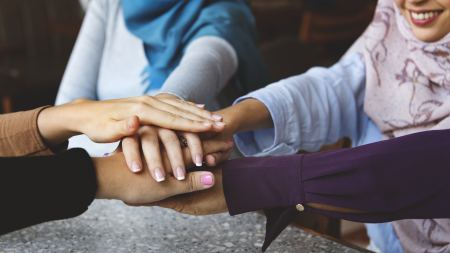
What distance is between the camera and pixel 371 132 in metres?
1.23

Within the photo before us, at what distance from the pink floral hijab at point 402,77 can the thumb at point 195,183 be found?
17.1 inches

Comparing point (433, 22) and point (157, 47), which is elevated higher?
point (433, 22)

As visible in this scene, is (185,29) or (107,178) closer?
(107,178)

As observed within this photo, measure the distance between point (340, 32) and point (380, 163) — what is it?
9.87 ft

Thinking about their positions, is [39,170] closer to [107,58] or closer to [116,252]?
[116,252]

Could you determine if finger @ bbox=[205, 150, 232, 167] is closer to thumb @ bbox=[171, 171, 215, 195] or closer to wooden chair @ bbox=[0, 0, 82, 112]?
thumb @ bbox=[171, 171, 215, 195]

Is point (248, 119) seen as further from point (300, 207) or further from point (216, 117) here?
point (300, 207)

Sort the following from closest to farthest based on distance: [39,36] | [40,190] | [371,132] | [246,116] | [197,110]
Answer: [40,190]
[197,110]
[246,116]
[371,132]
[39,36]

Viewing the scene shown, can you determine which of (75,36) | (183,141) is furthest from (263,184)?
(75,36)

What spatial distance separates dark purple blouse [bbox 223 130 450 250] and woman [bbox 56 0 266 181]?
0.49 metres

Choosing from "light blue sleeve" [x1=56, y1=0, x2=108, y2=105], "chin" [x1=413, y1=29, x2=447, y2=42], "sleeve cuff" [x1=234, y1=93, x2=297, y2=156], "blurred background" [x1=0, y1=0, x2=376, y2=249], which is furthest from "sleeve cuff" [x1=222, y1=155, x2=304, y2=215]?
"light blue sleeve" [x1=56, y1=0, x2=108, y2=105]

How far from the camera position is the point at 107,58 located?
1.66 metres

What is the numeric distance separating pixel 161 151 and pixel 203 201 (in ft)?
0.34

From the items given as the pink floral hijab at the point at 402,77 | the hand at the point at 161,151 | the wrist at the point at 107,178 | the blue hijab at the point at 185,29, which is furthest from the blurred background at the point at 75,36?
the wrist at the point at 107,178
